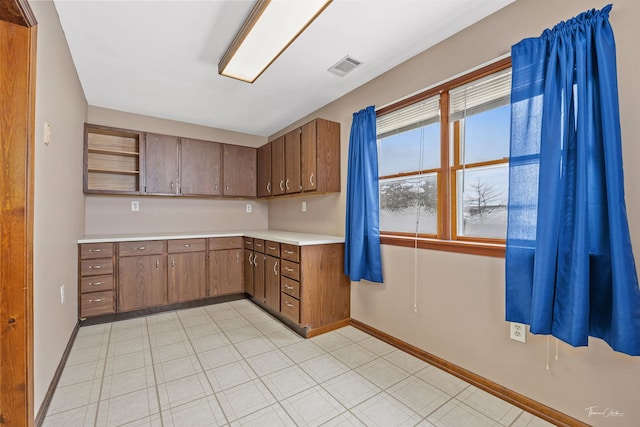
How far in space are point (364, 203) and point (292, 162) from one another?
122 centimetres

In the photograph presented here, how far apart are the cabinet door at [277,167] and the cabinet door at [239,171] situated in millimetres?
585

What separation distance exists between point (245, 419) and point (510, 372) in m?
1.62

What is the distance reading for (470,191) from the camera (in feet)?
6.68

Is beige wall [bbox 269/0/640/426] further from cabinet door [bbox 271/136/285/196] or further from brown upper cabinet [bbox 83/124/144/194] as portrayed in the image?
brown upper cabinet [bbox 83/124/144/194]

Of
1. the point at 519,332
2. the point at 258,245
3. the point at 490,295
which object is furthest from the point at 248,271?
the point at 519,332

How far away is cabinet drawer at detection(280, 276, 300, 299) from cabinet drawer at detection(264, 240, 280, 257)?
0.95ft

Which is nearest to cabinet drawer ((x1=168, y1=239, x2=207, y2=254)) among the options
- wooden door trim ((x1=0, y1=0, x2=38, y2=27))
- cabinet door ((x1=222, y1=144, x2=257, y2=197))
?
cabinet door ((x1=222, y1=144, x2=257, y2=197))

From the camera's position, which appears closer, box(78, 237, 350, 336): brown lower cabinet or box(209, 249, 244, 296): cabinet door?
box(78, 237, 350, 336): brown lower cabinet

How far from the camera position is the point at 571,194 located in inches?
56.4

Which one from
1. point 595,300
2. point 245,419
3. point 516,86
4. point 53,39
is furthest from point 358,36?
point 245,419

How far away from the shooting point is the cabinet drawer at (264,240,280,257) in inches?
121

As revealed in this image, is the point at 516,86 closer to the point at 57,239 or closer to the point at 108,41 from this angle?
the point at 108,41

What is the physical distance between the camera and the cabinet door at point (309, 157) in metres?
3.06

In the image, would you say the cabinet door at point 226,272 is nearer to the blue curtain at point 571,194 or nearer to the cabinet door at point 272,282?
the cabinet door at point 272,282
